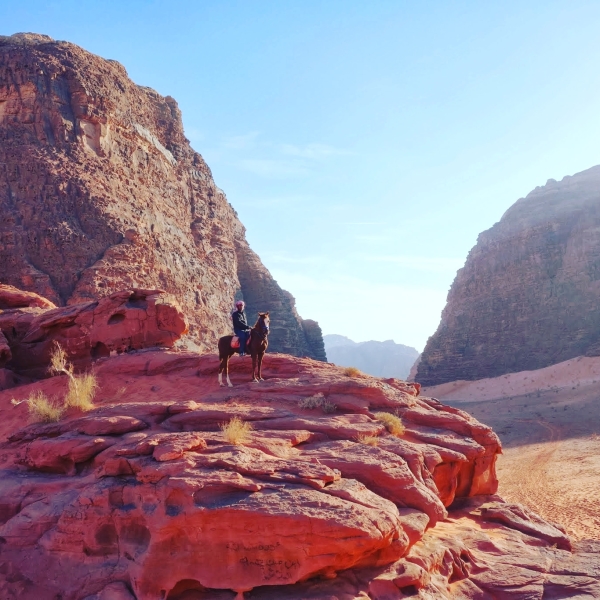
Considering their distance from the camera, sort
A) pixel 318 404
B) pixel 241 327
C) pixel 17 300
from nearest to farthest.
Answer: pixel 318 404, pixel 241 327, pixel 17 300

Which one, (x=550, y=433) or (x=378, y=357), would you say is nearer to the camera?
(x=550, y=433)

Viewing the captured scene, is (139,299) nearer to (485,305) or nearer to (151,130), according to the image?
(151,130)

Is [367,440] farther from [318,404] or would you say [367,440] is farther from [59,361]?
[59,361]

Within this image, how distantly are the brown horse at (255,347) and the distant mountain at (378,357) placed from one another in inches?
5285

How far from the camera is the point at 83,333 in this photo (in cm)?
1534

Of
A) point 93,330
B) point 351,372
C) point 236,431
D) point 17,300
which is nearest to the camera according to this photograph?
point 236,431

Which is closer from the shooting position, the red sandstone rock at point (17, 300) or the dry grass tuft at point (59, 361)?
the dry grass tuft at point (59, 361)

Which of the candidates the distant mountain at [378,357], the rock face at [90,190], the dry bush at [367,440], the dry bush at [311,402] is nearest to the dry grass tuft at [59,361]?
the dry bush at [311,402]

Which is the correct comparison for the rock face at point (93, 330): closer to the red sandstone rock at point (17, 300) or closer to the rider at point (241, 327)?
the red sandstone rock at point (17, 300)

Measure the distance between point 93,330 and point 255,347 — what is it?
6038 mm

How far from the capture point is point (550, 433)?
26.5m

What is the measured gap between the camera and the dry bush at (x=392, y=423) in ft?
31.8

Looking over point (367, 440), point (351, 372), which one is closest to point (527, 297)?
point (351, 372)

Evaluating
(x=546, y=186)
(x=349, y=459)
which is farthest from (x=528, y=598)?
(x=546, y=186)
